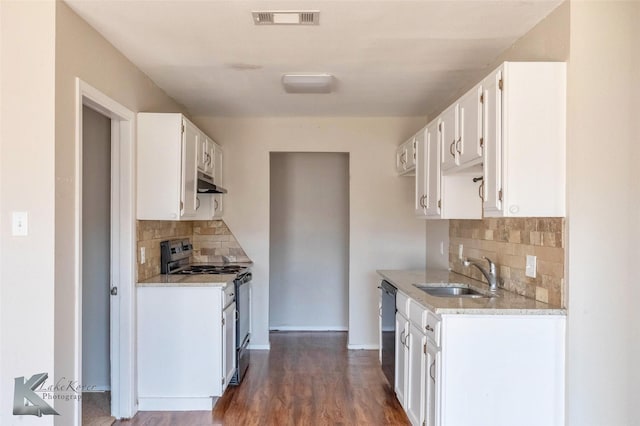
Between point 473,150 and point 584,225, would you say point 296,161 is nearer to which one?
point 473,150

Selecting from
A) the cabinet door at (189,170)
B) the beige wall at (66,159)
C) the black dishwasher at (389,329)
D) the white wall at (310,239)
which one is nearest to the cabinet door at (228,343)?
the cabinet door at (189,170)

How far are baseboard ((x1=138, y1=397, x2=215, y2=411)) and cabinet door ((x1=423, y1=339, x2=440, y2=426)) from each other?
1.60 metres

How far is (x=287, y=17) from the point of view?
2246 millimetres

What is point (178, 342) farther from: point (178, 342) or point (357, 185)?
point (357, 185)

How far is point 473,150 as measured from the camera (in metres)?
2.35

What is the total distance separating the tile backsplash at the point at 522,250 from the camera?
6.94ft

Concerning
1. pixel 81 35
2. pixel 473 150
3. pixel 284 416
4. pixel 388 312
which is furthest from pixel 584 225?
pixel 81 35

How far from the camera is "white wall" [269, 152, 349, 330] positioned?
5441 mm

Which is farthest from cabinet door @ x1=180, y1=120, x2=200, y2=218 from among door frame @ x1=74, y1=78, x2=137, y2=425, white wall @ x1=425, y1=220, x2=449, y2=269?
white wall @ x1=425, y1=220, x2=449, y2=269

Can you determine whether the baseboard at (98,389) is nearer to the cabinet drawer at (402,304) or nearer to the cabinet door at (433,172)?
the cabinet drawer at (402,304)

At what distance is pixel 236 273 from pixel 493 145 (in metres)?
2.31
